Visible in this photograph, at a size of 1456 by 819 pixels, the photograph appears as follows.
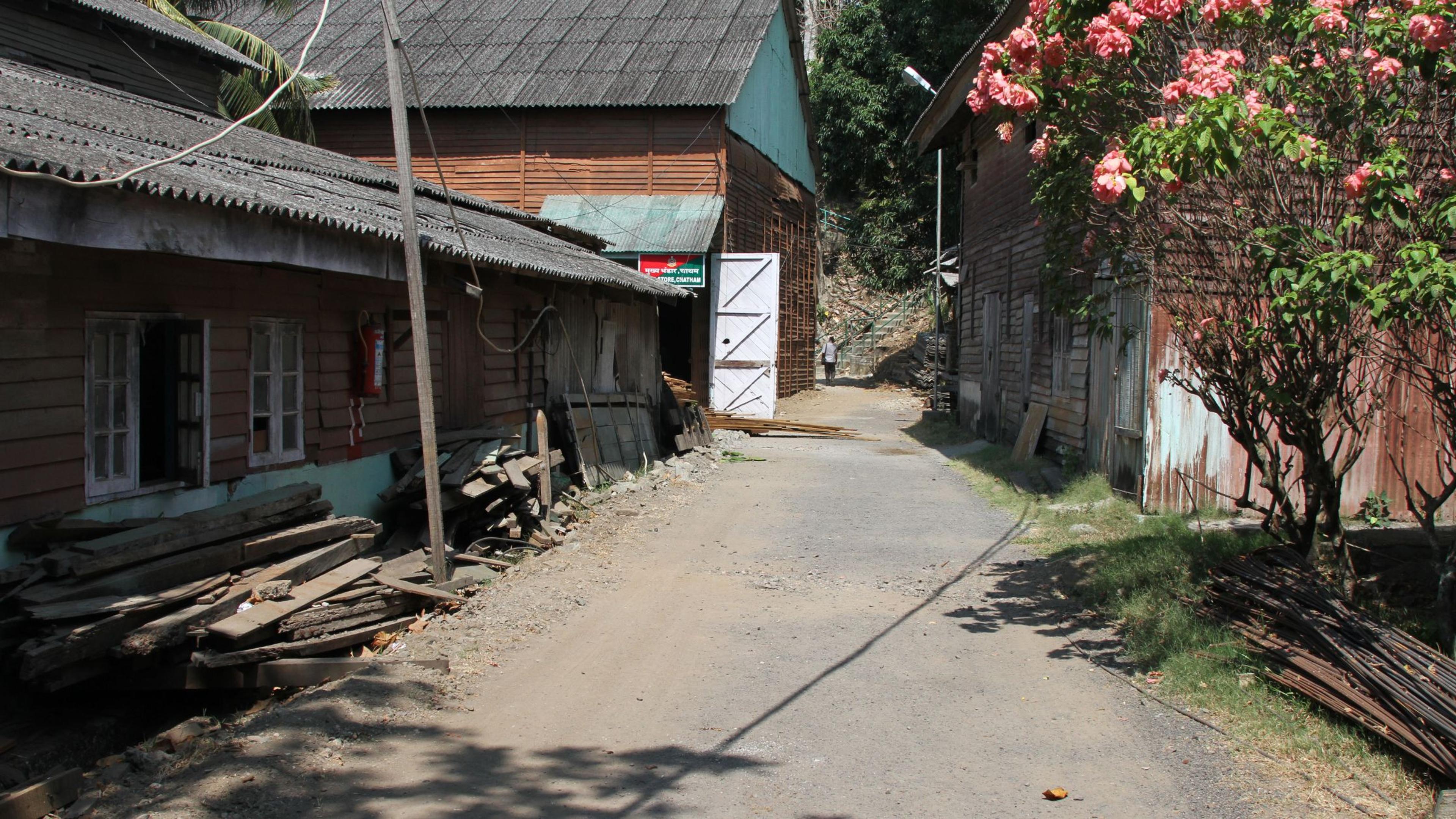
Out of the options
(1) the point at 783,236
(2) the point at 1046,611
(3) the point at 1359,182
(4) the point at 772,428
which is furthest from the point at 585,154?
(3) the point at 1359,182

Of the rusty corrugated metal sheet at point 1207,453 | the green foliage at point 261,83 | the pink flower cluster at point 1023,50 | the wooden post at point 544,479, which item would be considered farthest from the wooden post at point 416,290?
the green foliage at point 261,83

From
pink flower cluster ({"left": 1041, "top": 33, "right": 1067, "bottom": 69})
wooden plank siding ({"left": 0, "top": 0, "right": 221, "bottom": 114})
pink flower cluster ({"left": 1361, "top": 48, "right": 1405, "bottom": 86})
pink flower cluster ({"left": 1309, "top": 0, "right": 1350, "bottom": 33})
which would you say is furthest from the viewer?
wooden plank siding ({"left": 0, "top": 0, "right": 221, "bottom": 114})

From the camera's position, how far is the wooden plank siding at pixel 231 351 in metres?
6.09

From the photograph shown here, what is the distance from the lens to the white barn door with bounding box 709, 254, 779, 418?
2170 cm

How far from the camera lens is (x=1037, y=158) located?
772cm

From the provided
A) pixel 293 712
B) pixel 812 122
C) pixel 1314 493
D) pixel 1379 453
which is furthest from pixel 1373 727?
pixel 812 122

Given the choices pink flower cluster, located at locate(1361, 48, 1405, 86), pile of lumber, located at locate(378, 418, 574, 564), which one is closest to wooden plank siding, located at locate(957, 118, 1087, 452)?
pile of lumber, located at locate(378, 418, 574, 564)

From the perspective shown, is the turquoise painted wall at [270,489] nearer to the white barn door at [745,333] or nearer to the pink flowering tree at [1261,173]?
the pink flowering tree at [1261,173]

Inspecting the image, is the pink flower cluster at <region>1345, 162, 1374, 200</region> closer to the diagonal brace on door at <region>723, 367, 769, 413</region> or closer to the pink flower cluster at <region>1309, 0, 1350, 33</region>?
the pink flower cluster at <region>1309, 0, 1350, 33</region>

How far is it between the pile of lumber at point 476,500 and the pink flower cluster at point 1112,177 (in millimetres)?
6011

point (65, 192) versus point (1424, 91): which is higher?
point (1424, 91)

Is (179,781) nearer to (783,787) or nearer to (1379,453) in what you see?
(783,787)

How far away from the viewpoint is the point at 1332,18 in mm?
5629

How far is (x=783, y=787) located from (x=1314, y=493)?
4.34 m
